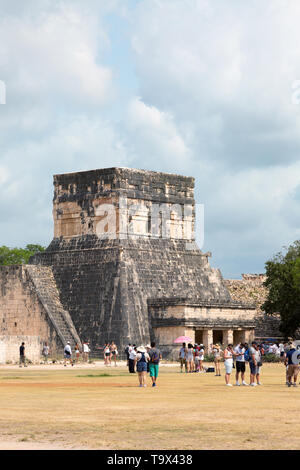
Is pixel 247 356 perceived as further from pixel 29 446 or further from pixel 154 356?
pixel 29 446

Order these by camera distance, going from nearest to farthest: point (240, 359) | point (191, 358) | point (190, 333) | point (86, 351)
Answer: point (240, 359)
point (191, 358)
point (86, 351)
point (190, 333)

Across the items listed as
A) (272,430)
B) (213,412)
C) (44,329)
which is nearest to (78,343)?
(44,329)

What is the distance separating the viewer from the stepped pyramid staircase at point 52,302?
52.8m

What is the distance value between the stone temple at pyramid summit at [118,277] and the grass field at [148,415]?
20.5 metres

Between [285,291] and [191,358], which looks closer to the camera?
[191,358]

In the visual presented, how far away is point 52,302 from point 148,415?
35.7 metres

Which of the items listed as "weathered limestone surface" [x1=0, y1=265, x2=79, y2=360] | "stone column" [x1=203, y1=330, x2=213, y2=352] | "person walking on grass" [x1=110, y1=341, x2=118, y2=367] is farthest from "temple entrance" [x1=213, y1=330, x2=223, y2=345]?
"person walking on grass" [x1=110, y1=341, x2=118, y2=367]

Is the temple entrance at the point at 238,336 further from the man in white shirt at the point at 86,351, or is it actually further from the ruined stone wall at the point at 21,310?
the ruined stone wall at the point at 21,310

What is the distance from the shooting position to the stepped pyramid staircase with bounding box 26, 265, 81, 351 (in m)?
52.8

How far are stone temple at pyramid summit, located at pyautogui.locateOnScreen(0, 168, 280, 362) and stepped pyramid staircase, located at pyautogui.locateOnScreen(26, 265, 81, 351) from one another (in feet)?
0.27

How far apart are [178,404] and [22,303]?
3307cm

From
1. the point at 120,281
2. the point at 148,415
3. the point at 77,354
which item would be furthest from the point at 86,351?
the point at 148,415

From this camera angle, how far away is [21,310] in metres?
54.2

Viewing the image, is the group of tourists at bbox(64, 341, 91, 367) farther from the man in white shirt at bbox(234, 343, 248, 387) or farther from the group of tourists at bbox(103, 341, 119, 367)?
the man in white shirt at bbox(234, 343, 248, 387)
